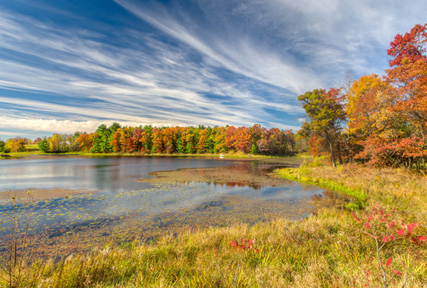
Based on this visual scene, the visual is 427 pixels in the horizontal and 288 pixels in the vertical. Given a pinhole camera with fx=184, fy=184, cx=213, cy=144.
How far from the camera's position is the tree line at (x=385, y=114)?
12719 millimetres

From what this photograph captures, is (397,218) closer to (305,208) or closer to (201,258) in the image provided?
(305,208)

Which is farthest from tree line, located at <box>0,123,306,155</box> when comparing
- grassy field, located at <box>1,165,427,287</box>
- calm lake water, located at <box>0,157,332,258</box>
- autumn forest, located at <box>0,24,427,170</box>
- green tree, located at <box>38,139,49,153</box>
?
grassy field, located at <box>1,165,427,287</box>

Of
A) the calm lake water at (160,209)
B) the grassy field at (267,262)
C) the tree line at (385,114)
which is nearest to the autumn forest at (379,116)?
the tree line at (385,114)

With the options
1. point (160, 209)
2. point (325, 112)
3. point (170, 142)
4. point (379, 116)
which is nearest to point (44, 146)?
point (170, 142)

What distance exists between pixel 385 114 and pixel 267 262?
15172 mm

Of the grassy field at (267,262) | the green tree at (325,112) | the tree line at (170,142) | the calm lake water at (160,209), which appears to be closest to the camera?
the grassy field at (267,262)

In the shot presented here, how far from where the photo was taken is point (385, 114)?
528 inches

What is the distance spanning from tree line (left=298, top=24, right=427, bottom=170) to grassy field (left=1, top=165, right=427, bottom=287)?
10.2 metres

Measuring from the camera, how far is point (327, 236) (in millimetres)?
6230

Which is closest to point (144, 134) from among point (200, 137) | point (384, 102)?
point (200, 137)

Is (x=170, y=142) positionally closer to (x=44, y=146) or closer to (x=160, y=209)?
(x=44, y=146)

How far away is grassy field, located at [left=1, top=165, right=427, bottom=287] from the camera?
334 cm

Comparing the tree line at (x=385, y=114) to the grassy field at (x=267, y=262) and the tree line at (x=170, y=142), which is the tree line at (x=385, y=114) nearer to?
the grassy field at (x=267, y=262)

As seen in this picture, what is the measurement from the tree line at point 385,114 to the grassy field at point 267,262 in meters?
10.2
